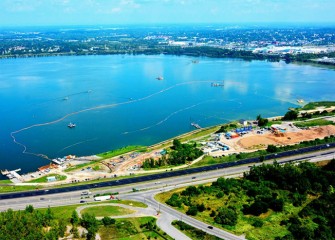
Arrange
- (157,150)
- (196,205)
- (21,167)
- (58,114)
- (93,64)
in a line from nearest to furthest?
(196,205) → (21,167) → (157,150) → (58,114) → (93,64)

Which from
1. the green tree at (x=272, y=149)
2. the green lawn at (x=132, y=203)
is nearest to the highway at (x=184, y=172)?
the green tree at (x=272, y=149)

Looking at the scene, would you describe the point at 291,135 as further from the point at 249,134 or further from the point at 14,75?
the point at 14,75

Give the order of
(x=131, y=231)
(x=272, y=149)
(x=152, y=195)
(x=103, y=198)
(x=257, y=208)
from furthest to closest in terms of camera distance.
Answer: (x=272, y=149)
(x=152, y=195)
(x=103, y=198)
(x=257, y=208)
(x=131, y=231)

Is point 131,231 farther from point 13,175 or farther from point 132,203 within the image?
point 13,175

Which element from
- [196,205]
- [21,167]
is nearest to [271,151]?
[196,205]

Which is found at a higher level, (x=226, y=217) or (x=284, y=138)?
(x=284, y=138)

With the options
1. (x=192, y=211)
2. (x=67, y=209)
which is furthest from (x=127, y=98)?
(x=192, y=211)
